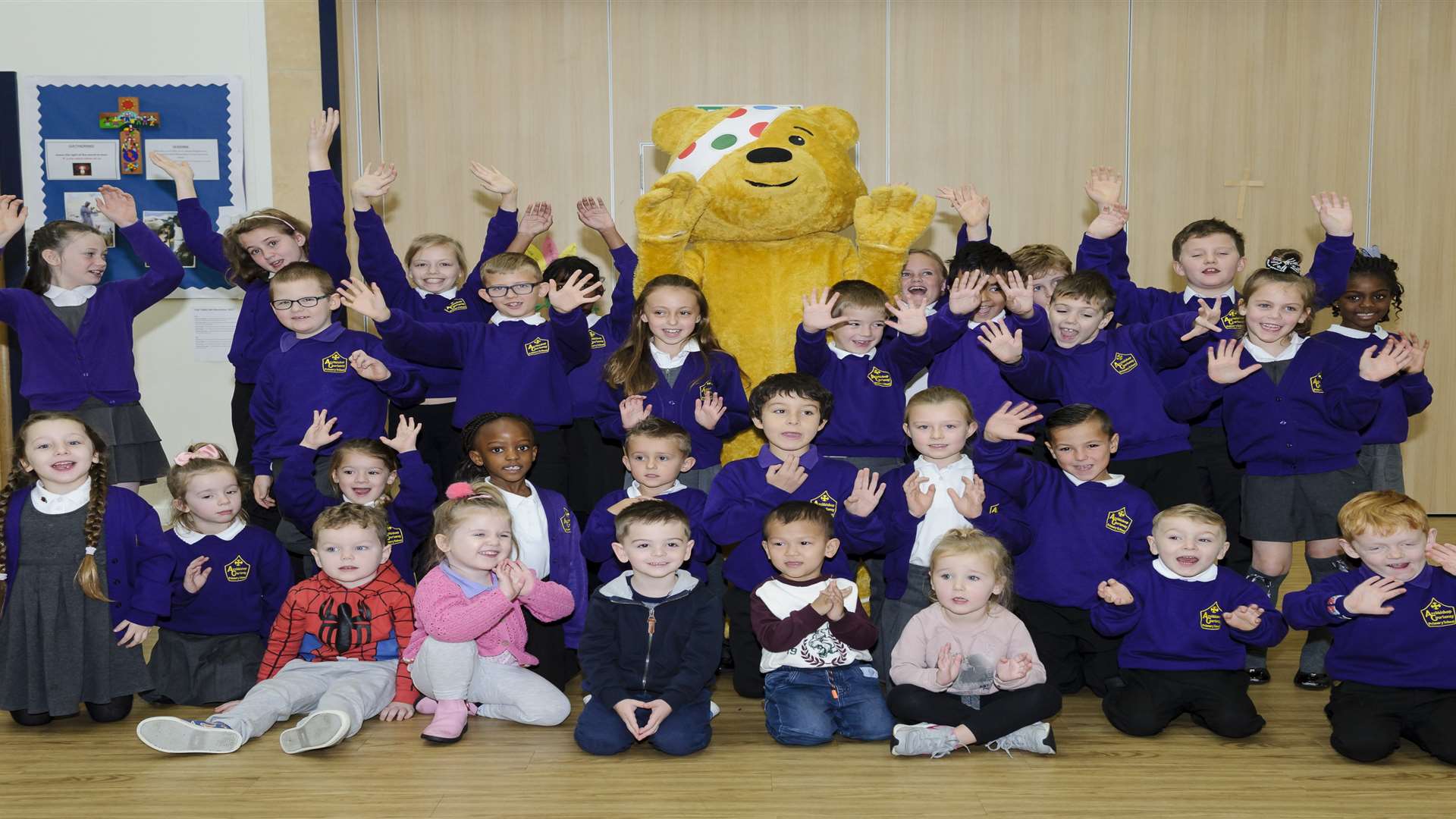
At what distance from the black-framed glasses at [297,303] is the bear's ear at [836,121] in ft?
5.95

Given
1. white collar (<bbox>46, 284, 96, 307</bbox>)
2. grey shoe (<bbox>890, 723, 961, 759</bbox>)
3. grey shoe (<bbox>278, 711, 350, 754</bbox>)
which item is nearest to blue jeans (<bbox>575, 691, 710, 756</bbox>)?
grey shoe (<bbox>890, 723, 961, 759</bbox>)

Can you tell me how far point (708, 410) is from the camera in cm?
381

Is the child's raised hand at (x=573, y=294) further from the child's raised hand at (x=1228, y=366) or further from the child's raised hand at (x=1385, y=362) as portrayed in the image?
the child's raised hand at (x=1385, y=362)

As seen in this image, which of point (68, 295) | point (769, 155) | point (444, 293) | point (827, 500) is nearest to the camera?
point (827, 500)

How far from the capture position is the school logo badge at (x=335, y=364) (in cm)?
394

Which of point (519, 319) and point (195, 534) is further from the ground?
point (519, 319)

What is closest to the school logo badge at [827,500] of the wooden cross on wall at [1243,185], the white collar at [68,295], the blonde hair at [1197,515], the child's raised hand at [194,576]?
the blonde hair at [1197,515]

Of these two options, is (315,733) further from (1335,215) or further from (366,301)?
(1335,215)

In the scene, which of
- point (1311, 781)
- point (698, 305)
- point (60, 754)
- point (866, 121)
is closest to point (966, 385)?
point (698, 305)

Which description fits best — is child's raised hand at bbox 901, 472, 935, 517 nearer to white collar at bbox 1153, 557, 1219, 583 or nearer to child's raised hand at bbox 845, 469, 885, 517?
child's raised hand at bbox 845, 469, 885, 517

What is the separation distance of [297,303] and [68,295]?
90cm

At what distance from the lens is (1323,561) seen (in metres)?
3.79

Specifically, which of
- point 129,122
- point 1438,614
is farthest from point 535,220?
point 1438,614

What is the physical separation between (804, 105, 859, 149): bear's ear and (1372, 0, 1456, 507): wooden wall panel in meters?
3.28
